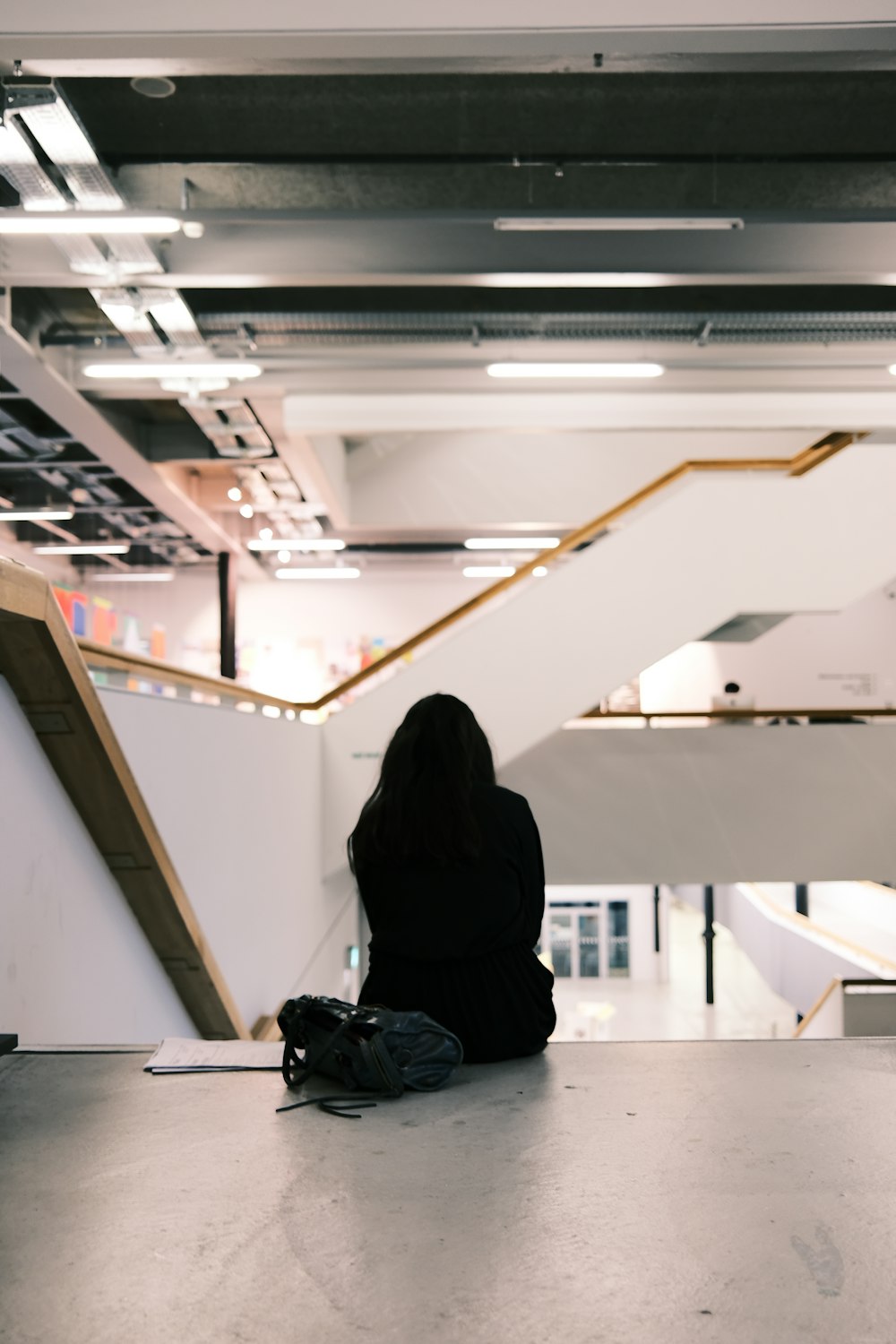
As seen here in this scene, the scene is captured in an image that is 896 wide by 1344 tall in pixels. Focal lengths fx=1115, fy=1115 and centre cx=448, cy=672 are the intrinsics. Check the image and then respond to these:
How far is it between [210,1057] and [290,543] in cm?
931

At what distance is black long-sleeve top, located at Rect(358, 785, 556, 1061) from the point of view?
2490 millimetres

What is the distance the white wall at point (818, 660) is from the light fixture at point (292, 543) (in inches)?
154

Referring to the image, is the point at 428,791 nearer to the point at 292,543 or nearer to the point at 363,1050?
the point at 363,1050

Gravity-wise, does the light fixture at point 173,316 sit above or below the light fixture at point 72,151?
below

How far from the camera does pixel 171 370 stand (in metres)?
6.85

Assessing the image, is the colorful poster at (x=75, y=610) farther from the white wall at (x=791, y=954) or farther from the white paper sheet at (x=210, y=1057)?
the white wall at (x=791, y=954)

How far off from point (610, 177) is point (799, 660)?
275 inches

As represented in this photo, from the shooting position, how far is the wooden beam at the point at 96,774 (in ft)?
7.48

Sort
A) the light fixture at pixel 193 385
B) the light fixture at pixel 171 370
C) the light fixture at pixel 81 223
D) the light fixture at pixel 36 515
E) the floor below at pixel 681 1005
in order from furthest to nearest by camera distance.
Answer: the floor below at pixel 681 1005
the light fixture at pixel 36 515
the light fixture at pixel 193 385
the light fixture at pixel 171 370
the light fixture at pixel 81 223

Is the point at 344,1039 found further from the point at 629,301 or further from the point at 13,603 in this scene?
the point at 629,301

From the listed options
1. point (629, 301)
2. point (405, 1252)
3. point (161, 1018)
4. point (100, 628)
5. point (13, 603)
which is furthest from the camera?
point (629, 301)

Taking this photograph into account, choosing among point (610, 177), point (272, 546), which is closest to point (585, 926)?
point (272, 546)

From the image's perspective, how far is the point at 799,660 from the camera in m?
12.1

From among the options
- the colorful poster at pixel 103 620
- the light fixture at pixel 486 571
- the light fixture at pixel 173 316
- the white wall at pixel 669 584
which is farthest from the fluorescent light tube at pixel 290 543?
the colorful poster at pixel 103 620
